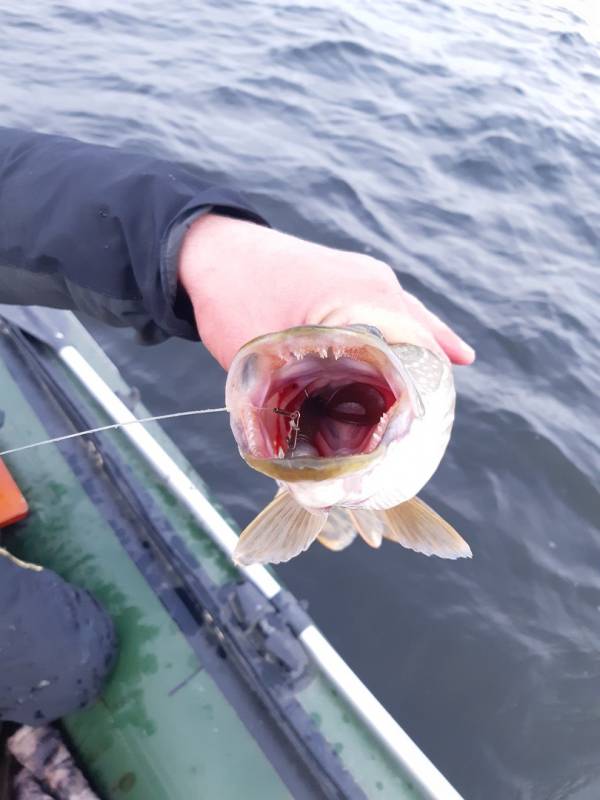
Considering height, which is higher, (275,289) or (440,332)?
(275,289)

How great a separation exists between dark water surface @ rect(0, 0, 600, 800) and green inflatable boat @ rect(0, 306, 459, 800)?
1.05 metres

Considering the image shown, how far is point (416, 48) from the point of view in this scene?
11266 mm

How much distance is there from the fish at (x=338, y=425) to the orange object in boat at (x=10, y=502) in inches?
57.8

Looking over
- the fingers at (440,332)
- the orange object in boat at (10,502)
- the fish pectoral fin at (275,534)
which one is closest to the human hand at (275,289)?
the fingers at (440,332)

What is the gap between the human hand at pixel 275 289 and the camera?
5.00 ft

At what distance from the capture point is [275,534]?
187cm

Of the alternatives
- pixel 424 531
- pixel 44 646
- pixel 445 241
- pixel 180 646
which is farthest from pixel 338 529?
pixel 445 241

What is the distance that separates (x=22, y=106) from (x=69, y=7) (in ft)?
13.9

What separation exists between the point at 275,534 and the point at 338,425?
0.36m

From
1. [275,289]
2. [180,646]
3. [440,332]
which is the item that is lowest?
[180,646]

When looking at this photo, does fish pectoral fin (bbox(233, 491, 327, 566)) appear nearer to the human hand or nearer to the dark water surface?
the human hand

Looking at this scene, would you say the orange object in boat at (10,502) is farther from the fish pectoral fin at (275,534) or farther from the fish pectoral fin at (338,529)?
the fish pectoral fin at (275,534)

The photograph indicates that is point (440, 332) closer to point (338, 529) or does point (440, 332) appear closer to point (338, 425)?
point (338, 425)

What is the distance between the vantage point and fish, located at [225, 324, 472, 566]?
1.36 metres
